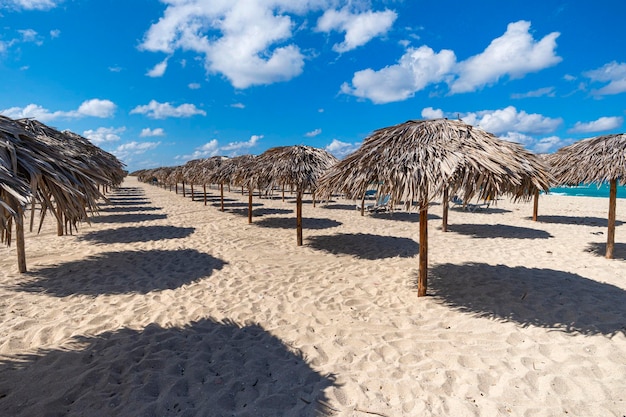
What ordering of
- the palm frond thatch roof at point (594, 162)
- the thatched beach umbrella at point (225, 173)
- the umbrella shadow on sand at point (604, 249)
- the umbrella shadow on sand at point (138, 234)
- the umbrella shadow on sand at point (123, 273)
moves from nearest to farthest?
the umbrella shadow on sand at point (123, 273) < the palm frond thatch roof at point (594, 162) < the umbrella shadow on sand at point (604, 249) < the umbrella shadow on sand at point (138, 234) < the thatched beach umbrella at point (225, 173)

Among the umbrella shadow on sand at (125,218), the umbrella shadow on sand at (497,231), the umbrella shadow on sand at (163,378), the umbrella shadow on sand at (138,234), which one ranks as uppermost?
the umbrella shadow on sand at (125,218)

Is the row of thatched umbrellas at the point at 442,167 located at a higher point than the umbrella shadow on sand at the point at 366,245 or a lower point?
higher

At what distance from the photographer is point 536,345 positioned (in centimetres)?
342

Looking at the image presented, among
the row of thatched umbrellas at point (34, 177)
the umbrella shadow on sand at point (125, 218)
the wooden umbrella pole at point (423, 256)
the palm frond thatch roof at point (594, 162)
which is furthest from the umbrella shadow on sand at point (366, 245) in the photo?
the umbrella shadow on sand at point (125, 218)

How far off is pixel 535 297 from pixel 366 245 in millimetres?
4041

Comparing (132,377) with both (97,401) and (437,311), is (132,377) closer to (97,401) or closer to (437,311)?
(97,401)

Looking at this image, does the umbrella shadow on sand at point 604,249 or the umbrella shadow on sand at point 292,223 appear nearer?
the umbrella shadow on sand at point 604,249

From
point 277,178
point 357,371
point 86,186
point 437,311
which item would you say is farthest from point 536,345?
point 277,178

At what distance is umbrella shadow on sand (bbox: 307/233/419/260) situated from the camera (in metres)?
7.30

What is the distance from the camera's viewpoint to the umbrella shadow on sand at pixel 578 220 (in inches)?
450

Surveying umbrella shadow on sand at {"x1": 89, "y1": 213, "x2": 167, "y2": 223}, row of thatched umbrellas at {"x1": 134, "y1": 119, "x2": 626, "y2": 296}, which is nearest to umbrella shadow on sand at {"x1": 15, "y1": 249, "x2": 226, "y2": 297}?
row of thatched umbrellas at {"x1": 134, "y1": 119, "x2": 626, "y2": 296}

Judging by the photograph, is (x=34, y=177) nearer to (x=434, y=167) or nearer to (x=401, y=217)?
(x=434, y=167)

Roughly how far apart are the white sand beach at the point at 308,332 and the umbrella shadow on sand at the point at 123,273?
0.15ft

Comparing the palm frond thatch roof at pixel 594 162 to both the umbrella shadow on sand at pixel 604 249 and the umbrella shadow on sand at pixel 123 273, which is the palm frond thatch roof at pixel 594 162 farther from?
the umbrella shadow on sand at pixel 123 273
